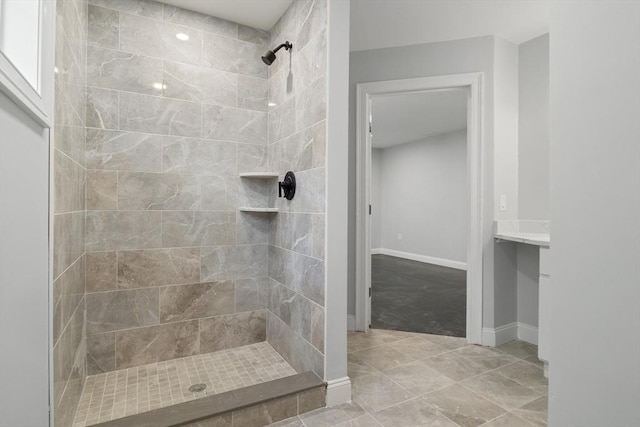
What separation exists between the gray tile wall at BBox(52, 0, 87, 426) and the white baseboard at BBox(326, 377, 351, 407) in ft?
4.08

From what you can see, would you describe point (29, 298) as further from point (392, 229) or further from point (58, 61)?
point (392, 229)

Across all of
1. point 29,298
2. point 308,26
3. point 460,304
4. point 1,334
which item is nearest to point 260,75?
point 308,26

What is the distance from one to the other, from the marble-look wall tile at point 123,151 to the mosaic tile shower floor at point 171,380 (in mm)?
1357

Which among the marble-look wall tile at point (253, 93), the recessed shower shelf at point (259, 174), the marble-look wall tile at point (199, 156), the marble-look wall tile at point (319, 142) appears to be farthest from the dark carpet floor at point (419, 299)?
the marble-look wall tile at point (253, 93)

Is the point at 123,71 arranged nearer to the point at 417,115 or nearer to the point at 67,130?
the point at 67,130

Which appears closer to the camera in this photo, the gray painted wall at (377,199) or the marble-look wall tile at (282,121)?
the marble-look wall tile at (282,121)

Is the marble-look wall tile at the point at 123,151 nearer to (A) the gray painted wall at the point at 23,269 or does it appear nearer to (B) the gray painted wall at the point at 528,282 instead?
(A) the gray painted wall at the point at 23,269

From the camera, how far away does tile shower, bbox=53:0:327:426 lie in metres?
1.95

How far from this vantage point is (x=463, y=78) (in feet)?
8.93

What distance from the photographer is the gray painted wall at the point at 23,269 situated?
0.78m

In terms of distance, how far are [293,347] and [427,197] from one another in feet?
18.0

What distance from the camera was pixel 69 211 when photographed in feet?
5.13

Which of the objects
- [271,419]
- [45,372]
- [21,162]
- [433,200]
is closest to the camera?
[21,162]

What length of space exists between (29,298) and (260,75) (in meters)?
2.17
